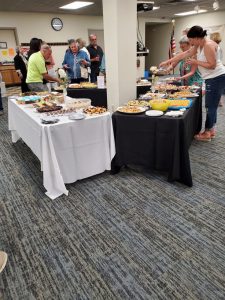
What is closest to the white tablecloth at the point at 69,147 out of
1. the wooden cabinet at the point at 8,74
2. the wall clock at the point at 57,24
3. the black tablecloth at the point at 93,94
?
the black tablecloth at the point at 93,94

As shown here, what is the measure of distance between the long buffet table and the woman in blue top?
737 mm

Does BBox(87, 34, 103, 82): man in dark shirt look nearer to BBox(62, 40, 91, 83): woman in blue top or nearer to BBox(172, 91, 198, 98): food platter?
BBox(62, 40, 91, 83): woman in blue top

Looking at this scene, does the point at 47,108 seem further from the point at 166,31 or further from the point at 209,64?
the point at 166,31

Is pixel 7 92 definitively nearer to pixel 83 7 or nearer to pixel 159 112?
pixel 83 7

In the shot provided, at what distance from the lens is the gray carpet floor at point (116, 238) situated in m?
1.24

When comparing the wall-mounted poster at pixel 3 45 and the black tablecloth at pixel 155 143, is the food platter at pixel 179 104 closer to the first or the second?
the black tablecloth at pixel 155 143

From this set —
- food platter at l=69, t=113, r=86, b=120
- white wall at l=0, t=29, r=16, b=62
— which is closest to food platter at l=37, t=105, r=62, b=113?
food platter at l=69, t=113, r=86, b=120

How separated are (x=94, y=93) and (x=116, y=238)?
2.25 m

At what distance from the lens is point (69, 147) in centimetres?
201

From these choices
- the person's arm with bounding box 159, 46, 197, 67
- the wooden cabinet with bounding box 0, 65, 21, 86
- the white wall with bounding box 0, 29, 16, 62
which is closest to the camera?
the person's arm with bounding box 159, 46, 197, 67

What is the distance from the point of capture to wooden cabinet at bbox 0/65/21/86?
786 cm

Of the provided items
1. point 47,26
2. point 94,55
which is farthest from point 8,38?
point 94,55

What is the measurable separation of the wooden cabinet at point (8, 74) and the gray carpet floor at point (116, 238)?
6.61 m

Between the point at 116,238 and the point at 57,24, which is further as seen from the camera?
the point at 57,24
